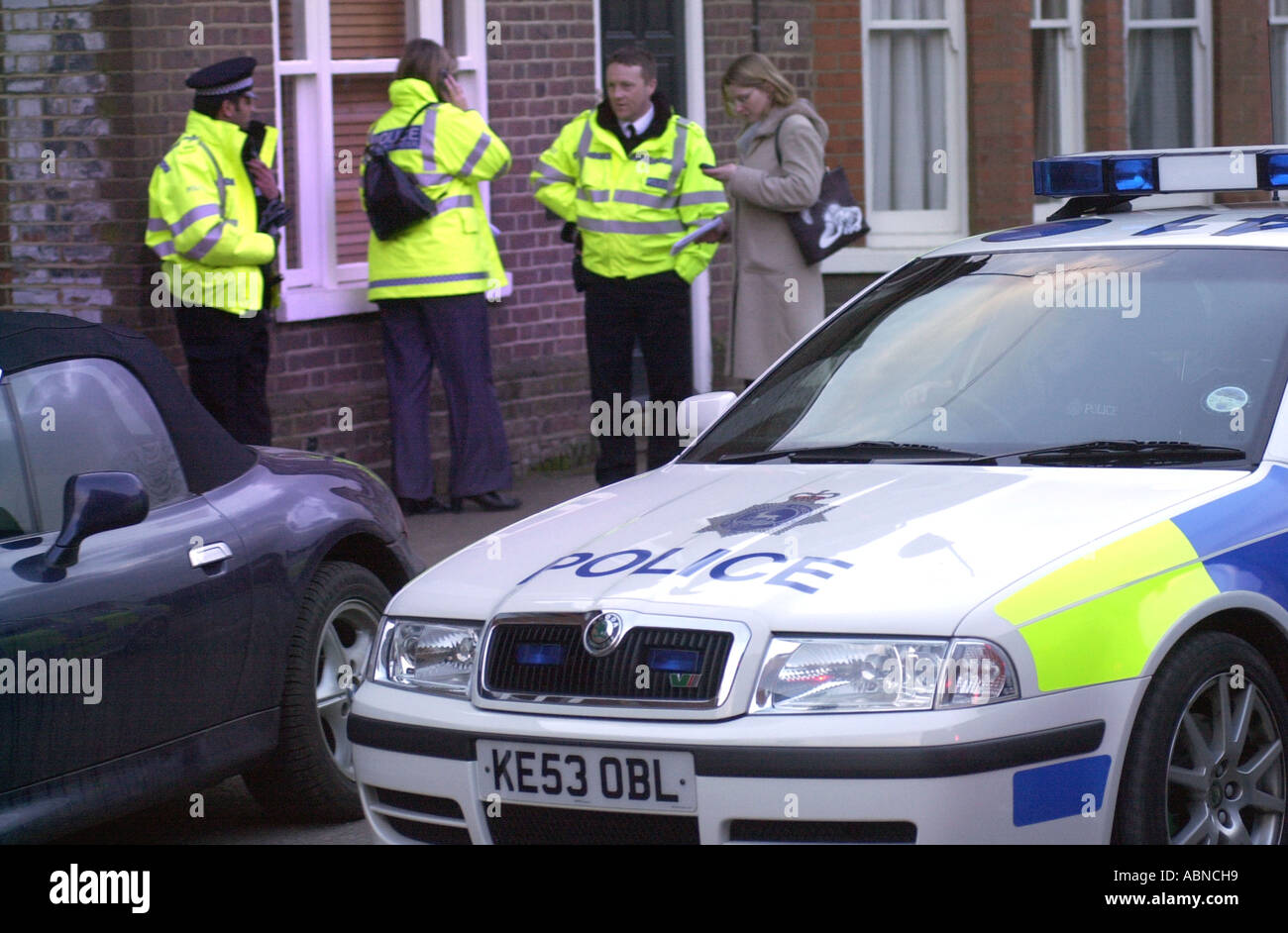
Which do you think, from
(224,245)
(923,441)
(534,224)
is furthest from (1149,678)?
(534,224)

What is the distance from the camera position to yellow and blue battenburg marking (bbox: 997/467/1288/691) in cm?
402

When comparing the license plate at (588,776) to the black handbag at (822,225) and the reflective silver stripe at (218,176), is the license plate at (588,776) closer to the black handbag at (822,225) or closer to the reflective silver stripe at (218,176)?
the reflective silver stripe at (218,176)

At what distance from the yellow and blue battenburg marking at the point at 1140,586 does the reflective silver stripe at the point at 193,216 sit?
5691 millimetres

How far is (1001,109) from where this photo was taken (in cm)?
1464

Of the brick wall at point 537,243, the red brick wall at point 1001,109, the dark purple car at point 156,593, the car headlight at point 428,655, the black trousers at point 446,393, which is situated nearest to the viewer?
the car headlight at point 428,655

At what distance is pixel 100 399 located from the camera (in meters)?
5.29

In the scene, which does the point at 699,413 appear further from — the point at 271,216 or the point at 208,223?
the point at 271,216

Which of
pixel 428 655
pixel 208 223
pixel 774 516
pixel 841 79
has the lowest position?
pixel 428 655

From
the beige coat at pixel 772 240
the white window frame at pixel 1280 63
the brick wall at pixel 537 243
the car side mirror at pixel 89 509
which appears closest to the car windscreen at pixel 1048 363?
the car side mirror at pixel 89 509

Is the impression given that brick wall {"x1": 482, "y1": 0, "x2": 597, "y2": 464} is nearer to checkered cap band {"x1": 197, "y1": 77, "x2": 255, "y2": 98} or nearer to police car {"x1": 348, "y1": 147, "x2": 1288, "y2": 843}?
checkered cap band {"x1": 197, "y1": 77, "x2": 255, "y2": 98}

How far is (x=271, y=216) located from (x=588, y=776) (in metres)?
5.90

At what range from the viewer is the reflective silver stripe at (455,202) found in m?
10.2

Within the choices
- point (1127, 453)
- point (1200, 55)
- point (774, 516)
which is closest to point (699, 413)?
point (774, 516)

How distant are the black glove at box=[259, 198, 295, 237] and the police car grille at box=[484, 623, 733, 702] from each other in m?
5.52
